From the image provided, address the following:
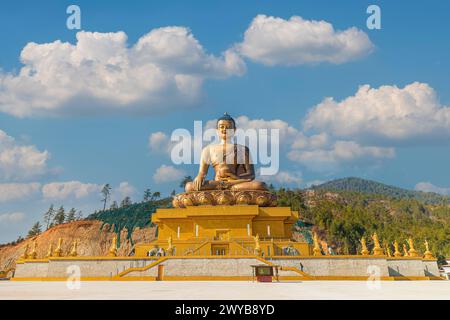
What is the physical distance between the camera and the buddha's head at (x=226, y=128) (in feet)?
88.3

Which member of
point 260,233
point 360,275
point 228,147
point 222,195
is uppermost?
point 228,147

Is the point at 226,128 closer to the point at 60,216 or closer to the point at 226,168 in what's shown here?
the point at 226,168

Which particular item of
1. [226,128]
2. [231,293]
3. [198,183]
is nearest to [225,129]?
[226,128]

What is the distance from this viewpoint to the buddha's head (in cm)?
2693

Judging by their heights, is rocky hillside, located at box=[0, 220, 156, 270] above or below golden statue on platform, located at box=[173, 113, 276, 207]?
below

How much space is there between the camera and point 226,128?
27000mm

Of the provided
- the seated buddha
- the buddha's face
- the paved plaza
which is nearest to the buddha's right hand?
the seated buddha

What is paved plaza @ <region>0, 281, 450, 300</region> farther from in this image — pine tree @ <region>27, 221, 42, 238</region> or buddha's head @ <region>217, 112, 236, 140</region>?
pine tree @ <region>27, 221, 42, 238</region>

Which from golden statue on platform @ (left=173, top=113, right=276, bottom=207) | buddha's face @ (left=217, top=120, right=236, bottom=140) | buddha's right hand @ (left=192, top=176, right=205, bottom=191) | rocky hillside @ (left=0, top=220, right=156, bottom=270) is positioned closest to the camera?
golden statue on platform @ (left=173, top=113, right=276, bottom=207)

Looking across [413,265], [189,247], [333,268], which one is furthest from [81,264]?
[413,265]

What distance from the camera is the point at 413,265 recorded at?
17500 mm
